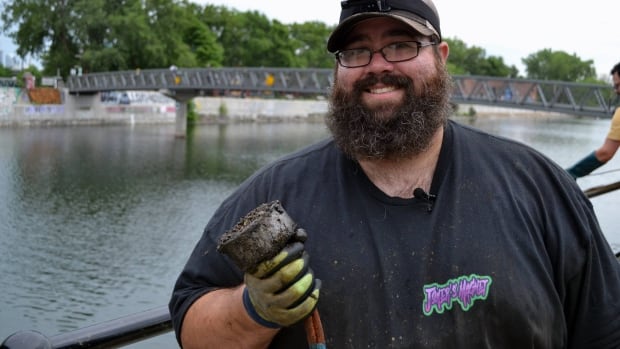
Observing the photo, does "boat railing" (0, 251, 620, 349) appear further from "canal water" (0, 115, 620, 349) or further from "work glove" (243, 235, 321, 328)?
"work glove" (243, 235, 321, 328)

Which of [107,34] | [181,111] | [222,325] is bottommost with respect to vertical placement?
[181,111]

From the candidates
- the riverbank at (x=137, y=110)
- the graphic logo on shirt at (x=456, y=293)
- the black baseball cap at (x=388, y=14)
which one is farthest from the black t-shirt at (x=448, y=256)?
the riverbank at (x=137, y=110)

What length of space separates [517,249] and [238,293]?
0.89 m

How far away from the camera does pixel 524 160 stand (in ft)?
7.48

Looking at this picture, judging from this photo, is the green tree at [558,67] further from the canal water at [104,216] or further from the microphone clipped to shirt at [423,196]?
the microphone clipped to shirt at [423,196]

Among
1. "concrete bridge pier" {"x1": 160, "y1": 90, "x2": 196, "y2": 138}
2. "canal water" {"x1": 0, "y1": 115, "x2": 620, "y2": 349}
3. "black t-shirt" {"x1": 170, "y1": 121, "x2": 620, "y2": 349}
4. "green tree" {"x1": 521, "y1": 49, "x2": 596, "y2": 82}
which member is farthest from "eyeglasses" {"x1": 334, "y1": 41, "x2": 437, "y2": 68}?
"green tree" {"x1": 521, "y1": 49, "x2": 596, "y2": 82}

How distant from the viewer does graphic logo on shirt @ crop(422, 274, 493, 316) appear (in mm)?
2016

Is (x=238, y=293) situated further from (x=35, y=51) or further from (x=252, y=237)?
(x=35, y=51)

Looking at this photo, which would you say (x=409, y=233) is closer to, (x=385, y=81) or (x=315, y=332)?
(x=315, y=332)

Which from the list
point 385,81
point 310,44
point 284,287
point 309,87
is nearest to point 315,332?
point 284,287

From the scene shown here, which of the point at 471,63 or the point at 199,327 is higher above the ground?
the point at 471,63

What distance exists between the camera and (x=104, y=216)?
65.8 ft

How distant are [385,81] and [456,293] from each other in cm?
76

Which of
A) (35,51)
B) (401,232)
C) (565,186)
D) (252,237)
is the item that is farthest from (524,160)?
(35,51)
